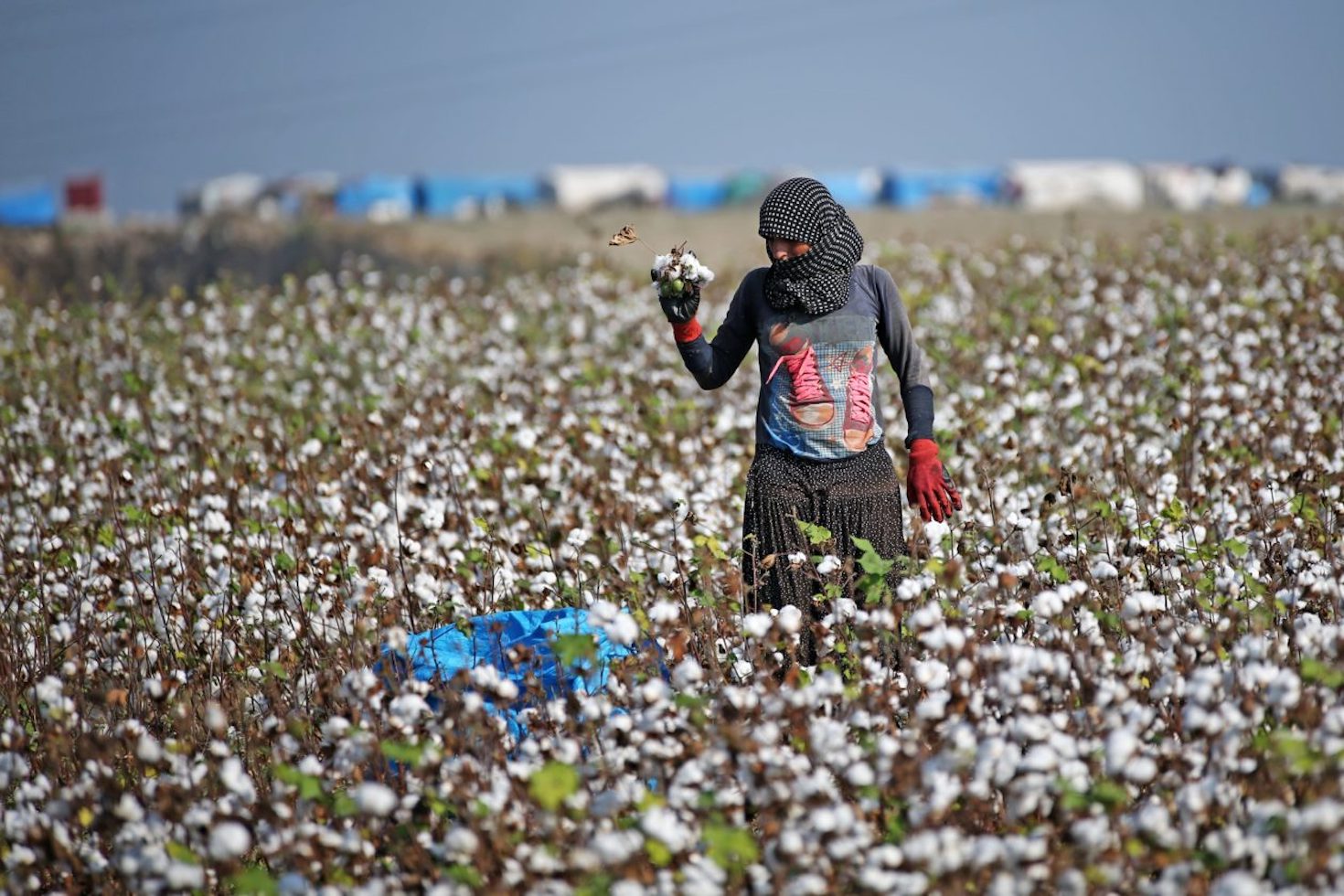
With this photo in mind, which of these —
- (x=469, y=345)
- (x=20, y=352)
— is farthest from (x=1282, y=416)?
(x=20, y=352)

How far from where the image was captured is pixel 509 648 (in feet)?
13.4

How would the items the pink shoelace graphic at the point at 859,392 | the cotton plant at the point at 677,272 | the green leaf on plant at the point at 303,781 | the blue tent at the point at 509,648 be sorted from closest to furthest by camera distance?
the green leaf on plant at the point at 303,781 < the blue tent at the point at 509,648 < the cotton plant at the point at 677,272 < the pink shoelace graphic at the point at 859,392

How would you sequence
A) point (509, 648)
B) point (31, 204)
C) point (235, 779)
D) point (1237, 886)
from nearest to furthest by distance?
point (1237, 886) < point (235, 779) < point (509, 648) < point (31, 204)

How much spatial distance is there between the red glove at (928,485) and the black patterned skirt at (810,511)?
0.13 metres

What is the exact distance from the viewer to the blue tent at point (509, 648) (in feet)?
13.7

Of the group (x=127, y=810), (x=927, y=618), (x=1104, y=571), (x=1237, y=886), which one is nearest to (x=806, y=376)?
(x=1104, y=571)

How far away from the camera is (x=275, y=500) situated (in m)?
5.98

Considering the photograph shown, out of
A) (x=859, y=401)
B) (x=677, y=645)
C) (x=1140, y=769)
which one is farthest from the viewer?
(x=859, y=401)

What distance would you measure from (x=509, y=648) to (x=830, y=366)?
1371 millimetres

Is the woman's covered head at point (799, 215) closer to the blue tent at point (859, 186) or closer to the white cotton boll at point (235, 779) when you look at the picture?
the white cotton boll at point (235, 779)

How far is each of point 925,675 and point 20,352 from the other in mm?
8794

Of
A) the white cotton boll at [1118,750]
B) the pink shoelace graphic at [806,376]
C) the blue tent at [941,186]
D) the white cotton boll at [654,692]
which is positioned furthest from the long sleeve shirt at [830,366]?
the blue tent at [941,186]

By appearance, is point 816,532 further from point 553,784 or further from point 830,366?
point 553,784

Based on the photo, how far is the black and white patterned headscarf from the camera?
4.36 metres
